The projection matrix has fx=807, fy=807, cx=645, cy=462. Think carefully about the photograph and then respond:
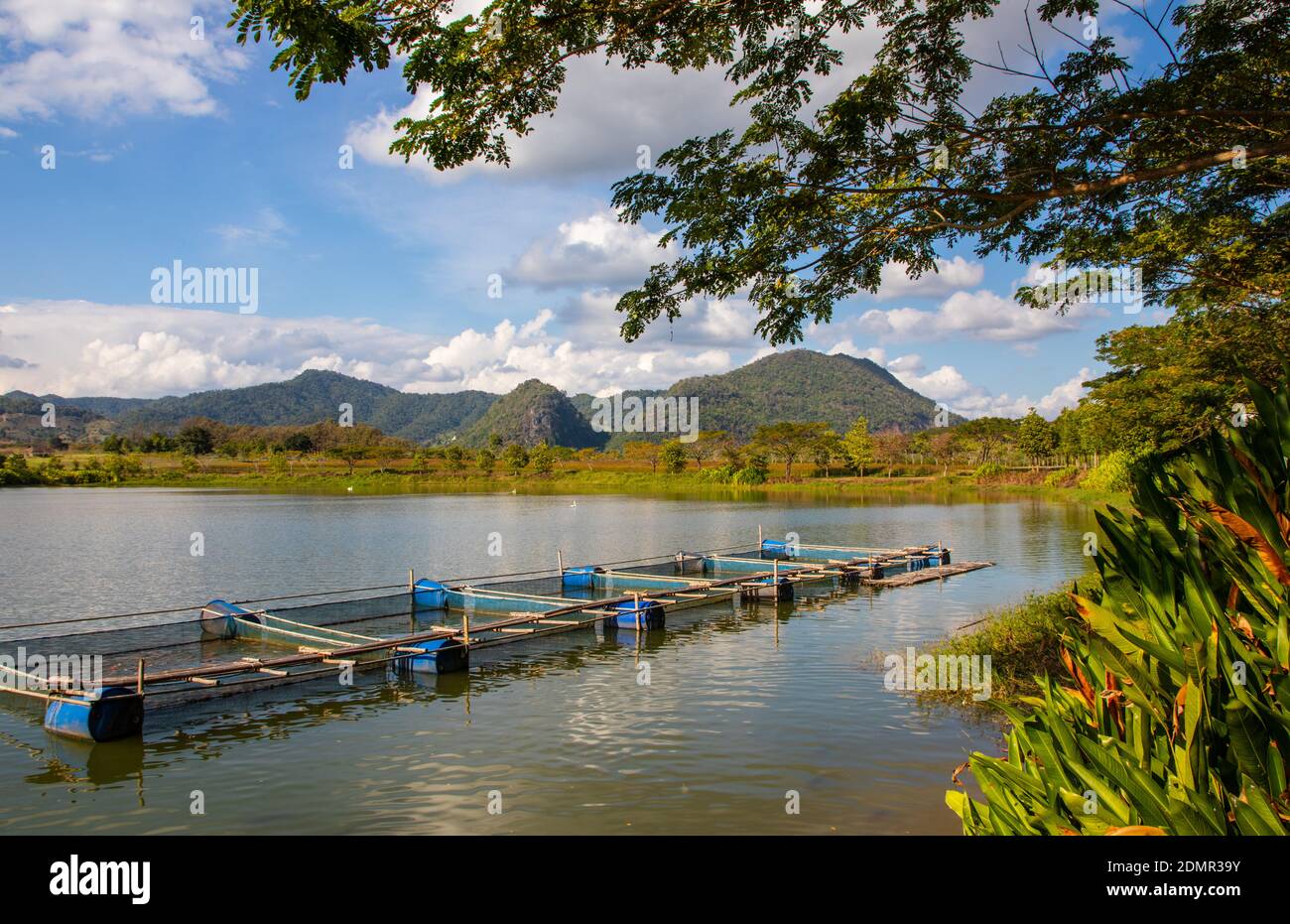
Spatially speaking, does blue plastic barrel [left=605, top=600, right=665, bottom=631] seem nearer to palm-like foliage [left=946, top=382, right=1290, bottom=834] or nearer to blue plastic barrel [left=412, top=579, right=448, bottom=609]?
blue plastic barrel [left=412, top=579, right=448, bottom=609]

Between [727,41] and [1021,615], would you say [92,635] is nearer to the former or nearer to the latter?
[727,41]

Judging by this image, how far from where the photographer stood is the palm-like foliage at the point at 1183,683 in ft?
9.15

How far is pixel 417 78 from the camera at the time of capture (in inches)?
280

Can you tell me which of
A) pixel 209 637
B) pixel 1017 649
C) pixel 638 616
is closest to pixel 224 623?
pixel 209 637

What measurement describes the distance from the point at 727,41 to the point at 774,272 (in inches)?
101

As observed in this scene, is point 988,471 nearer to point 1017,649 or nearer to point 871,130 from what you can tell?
point 1017,649

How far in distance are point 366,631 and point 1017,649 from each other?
13.4 m

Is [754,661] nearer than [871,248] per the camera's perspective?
No

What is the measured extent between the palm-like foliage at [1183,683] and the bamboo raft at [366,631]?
1133 centimetres

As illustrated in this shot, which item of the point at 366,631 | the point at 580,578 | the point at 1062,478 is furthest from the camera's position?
Answer: the point at 1062,478

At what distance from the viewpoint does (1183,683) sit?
320 centimetres

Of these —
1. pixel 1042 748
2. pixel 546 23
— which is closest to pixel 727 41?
pixel 546 23

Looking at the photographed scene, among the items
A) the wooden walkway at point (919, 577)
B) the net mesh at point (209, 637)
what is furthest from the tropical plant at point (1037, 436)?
the net mesh at point (209, 637)
